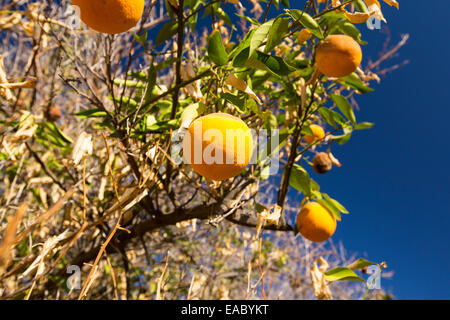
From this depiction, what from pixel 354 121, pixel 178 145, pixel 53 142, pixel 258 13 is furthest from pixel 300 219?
pixel 258 13

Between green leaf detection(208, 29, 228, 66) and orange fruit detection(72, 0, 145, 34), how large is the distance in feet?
0.64

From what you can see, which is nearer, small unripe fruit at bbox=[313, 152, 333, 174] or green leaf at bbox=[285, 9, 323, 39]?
green leaf at bbox=[285, 9, 323, 39]

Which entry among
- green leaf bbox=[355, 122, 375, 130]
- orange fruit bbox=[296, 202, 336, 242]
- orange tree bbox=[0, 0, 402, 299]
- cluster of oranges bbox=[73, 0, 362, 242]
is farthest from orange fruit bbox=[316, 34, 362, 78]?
orange fruit bbox=[296, 202, 336, 242]

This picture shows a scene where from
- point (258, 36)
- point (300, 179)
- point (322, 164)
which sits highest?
point (322, 164)

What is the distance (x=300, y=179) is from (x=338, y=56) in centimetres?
55

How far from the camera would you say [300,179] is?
4.50 feet

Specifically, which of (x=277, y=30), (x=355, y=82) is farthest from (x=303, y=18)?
(x=355, y=82)

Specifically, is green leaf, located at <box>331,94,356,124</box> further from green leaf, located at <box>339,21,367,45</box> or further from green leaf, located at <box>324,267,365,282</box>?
green leaf, located at <box>324,267,365,282</box>

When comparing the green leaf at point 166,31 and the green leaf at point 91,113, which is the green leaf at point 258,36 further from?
the green leaf at point 91,113

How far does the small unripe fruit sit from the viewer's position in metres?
1.77

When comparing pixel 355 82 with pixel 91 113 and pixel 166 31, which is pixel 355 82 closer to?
pixel 166 31

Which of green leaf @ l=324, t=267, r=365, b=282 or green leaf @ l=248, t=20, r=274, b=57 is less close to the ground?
green leaf @ l=248, t=20, r=274, b=57

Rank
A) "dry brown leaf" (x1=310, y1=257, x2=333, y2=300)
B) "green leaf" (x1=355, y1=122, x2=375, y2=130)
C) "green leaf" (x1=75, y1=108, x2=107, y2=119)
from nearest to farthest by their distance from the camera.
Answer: "dry brown leaf" (x1=310, y1=257, x2=333, y2=300) < "green leaf" (x1=75, y1=108, x2=107, y2=119) < "green leaf" (x1=355, y1=122, x2=375, y2=130)
